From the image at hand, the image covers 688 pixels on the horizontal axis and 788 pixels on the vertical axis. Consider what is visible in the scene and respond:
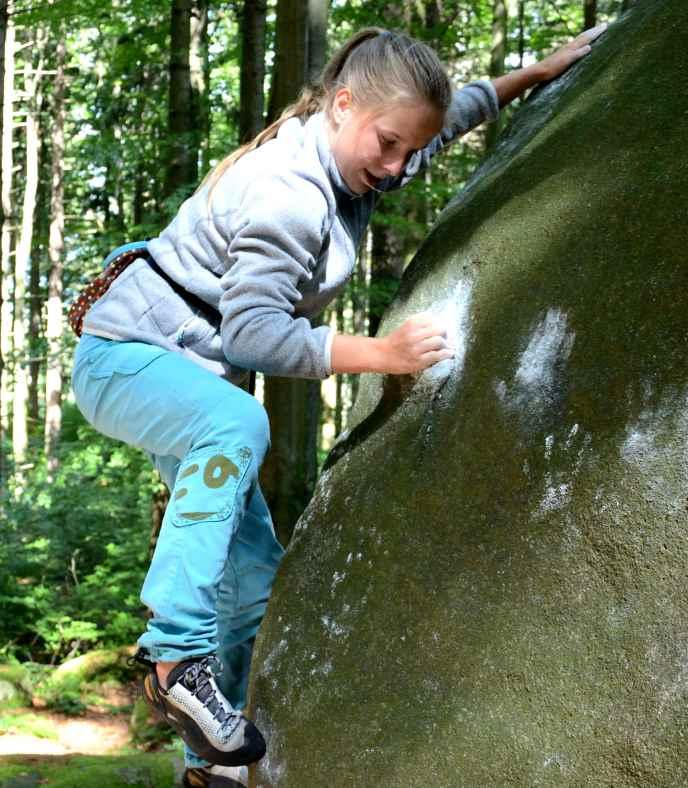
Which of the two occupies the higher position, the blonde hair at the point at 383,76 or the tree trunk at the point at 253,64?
the blonde hair at the point at 383,76

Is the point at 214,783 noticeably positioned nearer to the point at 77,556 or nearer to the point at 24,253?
the point at 77,556

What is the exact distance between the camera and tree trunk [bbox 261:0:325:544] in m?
7.00

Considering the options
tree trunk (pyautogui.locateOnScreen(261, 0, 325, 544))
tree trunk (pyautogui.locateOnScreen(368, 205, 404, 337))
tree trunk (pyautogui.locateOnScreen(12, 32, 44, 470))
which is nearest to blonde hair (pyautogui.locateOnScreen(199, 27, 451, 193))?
tree trunk (pyautogui.locateOnScreen(261, 0, 325, 544))

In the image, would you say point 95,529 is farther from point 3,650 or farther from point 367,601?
point 367,601

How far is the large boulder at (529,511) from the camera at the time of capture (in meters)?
2.02

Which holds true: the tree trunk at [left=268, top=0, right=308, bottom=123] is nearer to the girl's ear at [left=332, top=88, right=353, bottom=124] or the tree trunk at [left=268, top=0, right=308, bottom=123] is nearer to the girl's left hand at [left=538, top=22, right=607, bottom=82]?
the girl's left hand at [left=538, top=22, right=607, bottom=82]

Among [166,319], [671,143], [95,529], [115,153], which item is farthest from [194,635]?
[115,153]

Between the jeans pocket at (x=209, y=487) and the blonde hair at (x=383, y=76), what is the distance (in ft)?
2.76

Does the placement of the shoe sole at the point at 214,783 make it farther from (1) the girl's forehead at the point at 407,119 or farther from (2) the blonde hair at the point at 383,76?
(1) the girl's forehead at the point at 407,119

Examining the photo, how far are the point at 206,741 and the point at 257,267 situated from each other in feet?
4.10

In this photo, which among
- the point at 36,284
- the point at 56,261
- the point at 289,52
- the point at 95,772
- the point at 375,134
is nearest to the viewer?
the point at 375,134

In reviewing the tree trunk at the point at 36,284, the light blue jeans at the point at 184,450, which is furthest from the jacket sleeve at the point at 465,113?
the tree trunk at the point at 36,284

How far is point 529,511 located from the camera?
230cm

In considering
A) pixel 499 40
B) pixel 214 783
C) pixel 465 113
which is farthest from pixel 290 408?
pixel 499 40
